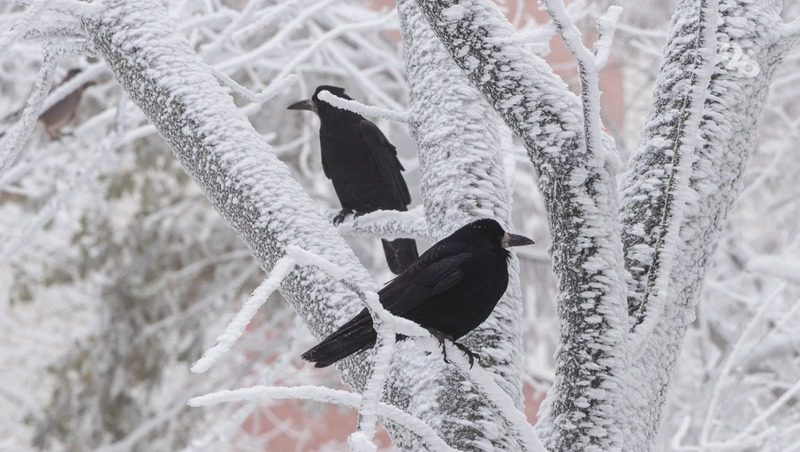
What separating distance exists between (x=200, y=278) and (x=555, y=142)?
22.1 ft

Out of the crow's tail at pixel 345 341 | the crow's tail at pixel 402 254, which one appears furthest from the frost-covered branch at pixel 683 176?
the crow's tail at pixel 402 254

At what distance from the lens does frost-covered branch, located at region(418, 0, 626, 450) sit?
6.42ft

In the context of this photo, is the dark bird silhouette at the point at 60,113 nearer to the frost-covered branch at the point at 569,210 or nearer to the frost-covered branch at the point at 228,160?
the frost-covered branch at the point at 228,160

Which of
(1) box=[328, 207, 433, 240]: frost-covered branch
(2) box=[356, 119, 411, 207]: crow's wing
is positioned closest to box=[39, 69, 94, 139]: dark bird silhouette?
(2) box=[356, 119, 411, 207]: crow's wing

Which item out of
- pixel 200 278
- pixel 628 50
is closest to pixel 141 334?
pixel 200 278

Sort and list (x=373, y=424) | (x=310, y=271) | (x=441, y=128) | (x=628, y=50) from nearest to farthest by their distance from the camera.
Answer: (x=373, y=424), (x=310, y=271), (x=441, y=128), (x=628, y=50)

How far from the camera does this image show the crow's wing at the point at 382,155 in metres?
4.20

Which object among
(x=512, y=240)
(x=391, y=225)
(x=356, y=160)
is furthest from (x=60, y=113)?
(x=512, y=240)

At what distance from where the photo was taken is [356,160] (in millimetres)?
4242

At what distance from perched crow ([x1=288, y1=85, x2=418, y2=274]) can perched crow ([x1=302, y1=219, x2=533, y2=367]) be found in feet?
6.14

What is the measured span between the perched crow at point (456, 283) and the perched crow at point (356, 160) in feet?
6.14

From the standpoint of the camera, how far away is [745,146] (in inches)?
85.6

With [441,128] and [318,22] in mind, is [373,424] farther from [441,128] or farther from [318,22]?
[318,22]

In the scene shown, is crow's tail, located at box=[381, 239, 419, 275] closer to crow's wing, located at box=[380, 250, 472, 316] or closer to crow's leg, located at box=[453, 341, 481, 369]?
crow's wing, located at box=[380, 250, 472, 316]
